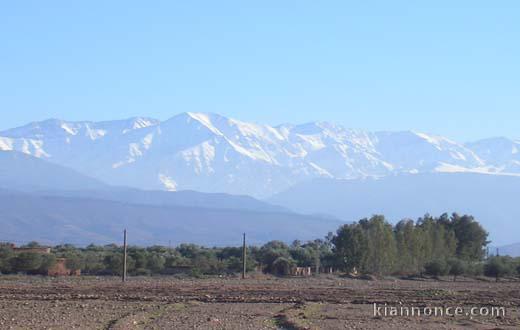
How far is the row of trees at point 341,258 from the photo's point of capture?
70.2 metres

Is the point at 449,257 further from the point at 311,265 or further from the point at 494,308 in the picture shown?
the point at 494,308

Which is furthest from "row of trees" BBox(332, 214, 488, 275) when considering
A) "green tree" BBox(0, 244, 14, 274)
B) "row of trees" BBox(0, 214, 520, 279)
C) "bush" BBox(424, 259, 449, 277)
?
"green tree" BBox(0, 244, 14, 274)

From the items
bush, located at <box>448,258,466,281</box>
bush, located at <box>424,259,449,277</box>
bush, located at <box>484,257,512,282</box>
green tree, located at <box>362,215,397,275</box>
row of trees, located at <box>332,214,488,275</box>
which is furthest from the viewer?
bush, located at <box>484,257,512,282</box>

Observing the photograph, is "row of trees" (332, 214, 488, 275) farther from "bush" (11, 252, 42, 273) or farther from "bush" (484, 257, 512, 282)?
"bush" (11, 252, 42, 273)

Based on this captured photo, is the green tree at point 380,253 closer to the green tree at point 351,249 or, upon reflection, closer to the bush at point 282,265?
the green tree at point 351,249

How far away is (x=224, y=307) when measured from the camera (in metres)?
37.4

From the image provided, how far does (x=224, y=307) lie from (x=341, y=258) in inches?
1805

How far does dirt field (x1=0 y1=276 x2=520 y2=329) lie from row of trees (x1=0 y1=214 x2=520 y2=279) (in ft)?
61.7

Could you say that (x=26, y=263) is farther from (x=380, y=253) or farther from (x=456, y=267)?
(x=456, y=267)

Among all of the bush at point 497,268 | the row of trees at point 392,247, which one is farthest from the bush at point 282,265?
the bush at point 497,268

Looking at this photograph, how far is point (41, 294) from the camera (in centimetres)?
4212

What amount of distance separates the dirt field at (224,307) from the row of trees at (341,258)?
1880 centimetres

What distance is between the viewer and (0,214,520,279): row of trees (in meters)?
70.2

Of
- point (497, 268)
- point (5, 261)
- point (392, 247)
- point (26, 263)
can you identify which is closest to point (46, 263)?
point (26, 263)
